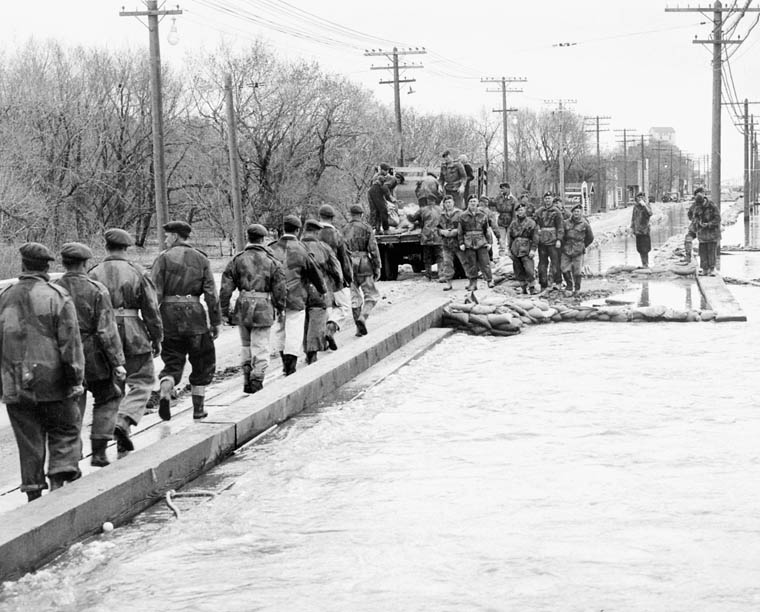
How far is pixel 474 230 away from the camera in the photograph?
2011 cm

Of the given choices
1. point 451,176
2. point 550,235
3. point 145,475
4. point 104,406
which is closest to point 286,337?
point 104,406

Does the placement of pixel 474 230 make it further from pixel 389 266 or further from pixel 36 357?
pixel 36 357

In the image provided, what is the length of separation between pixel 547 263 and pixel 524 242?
0.59 metres

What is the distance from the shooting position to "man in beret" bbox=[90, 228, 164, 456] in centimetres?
822

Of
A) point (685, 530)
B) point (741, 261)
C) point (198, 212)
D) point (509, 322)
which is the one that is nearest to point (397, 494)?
point (685, 530)

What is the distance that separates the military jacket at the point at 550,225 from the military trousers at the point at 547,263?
0.49ft

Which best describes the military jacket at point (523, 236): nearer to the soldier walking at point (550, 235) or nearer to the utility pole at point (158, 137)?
the soldier walking at point (550, 235)

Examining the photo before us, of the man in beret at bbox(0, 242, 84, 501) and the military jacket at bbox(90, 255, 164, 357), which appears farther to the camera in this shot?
the military jacket at bbox(90, 255, 164, 357)

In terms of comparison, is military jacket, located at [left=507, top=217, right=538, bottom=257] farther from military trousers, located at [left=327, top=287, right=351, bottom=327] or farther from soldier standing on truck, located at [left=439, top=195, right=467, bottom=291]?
military trousers, located at [left=327, top=287, right=351, bottom=327]

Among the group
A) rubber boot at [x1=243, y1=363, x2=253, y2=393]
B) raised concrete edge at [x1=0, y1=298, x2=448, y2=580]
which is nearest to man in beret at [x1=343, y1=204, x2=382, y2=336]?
raised concrete edge at [x1=0, y1=298, x2=448, y2=580]

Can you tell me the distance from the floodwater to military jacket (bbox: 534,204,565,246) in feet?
28.1

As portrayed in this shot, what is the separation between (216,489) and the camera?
25.3 ft

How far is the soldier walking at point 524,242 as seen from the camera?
67.1 ft

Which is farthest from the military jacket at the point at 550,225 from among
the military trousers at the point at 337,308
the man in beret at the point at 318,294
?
the man in beret at the point at 318,294
